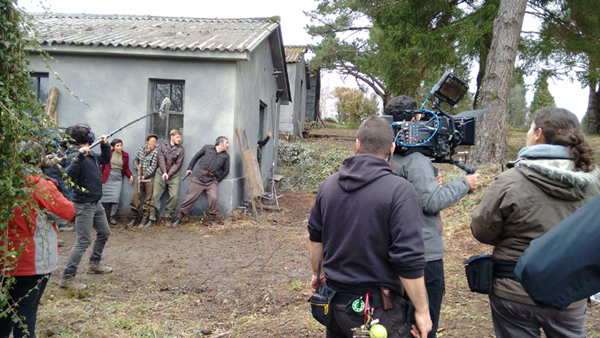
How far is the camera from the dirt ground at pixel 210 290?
3.86m

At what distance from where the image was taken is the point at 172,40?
900 cm

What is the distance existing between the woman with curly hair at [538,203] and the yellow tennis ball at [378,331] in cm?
81

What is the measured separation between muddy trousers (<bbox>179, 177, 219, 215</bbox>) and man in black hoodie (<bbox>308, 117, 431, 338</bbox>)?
665 centimetres

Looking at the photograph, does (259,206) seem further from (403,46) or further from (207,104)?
(403,46)

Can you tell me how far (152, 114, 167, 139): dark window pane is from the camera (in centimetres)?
898

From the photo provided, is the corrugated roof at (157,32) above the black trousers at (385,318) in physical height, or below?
above

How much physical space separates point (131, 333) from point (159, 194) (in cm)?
498

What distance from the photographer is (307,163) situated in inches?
586

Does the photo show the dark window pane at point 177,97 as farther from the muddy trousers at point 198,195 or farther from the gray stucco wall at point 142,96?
the muddy trousers at point 198,195

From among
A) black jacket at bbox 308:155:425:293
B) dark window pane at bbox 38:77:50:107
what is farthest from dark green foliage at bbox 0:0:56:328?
dark window pane at bbox 38:77:50:107

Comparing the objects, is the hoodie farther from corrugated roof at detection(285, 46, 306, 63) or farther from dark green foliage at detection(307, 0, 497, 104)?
corrugated roof at detection(285, 46, 306, 63)

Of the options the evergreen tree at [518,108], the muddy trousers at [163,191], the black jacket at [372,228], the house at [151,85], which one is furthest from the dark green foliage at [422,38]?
the evergreen tree at [518,108]

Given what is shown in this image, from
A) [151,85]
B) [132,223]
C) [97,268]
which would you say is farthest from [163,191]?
[97,268]

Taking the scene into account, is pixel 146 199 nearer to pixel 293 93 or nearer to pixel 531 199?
pixel 531 199
